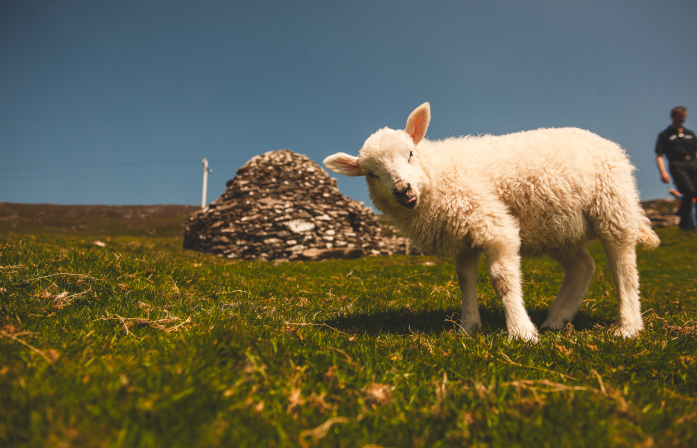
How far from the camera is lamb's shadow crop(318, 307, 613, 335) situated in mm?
3828

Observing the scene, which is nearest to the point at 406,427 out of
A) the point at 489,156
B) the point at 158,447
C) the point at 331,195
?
the point at 158,447

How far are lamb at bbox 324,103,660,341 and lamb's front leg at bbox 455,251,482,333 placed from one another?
0.5 inches

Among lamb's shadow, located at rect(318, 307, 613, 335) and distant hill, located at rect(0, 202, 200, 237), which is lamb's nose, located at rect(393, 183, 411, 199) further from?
distant hill, located at rect(0, 202, 200, 237)

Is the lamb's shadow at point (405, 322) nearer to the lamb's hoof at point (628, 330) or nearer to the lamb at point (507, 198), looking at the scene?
the lamb at point (507, 198)

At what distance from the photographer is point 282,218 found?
17.3 meters

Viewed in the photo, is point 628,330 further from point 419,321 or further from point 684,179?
point 684,179

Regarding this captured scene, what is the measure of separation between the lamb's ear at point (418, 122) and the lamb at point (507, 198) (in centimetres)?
1

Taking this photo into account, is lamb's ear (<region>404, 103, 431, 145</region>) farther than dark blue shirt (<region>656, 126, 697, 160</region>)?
No

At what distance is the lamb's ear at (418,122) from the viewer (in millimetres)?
4176

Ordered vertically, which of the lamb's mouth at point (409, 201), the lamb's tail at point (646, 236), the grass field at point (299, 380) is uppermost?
the lamb's mouth at point (409, 201)

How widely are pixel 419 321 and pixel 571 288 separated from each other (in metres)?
2.27

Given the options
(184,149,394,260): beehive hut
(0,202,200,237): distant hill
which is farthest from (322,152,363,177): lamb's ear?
(0,202,200,237): distant hill

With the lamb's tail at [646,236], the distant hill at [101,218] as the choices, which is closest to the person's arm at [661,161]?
the lamb's tail at [646,236]

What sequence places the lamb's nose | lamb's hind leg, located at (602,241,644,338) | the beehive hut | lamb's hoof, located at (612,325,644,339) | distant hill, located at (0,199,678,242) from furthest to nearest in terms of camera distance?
distant hill, located at (0,199,678,242) < the beehive hut < lamb's hind leg, located at (602,241,644,338) < lamb's hoof, located at (612,325,644,339) < the lamb's nose
